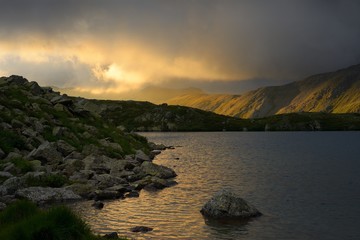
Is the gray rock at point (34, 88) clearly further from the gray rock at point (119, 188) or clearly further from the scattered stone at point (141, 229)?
the scattered stone at point (141, 229)

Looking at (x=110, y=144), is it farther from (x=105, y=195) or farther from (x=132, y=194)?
(x=105, y=195)

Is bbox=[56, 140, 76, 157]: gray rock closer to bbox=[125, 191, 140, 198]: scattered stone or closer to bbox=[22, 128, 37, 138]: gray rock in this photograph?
bbox=[22, 128, 37, 138]: gray rock

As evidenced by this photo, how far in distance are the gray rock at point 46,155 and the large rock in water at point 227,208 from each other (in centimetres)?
2523

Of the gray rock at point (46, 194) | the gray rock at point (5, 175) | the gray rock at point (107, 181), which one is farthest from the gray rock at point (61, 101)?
the gray rock at point (46, 194)

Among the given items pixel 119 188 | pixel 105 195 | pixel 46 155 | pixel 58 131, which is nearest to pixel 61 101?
pixel 58 131

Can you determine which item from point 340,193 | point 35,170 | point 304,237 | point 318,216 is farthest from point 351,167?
point 35,170

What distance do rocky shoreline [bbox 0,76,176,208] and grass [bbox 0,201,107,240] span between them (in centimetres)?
1359

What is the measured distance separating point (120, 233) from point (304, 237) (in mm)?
13191

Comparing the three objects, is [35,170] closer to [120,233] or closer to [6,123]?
[6,123]

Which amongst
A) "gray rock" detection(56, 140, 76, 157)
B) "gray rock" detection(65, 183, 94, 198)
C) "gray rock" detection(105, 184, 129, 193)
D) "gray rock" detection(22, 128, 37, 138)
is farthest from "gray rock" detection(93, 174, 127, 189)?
"gray rock" detection(22, 128, 37, 138)

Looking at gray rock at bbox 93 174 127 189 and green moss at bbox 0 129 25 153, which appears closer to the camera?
gray rock at bbox 93 174 127 189

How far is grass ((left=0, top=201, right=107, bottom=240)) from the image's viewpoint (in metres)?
16.9

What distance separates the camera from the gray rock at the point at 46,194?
120ft

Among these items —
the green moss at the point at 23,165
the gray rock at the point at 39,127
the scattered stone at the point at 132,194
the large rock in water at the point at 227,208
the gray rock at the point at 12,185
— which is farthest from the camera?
the gray rock at the point at 39,127
